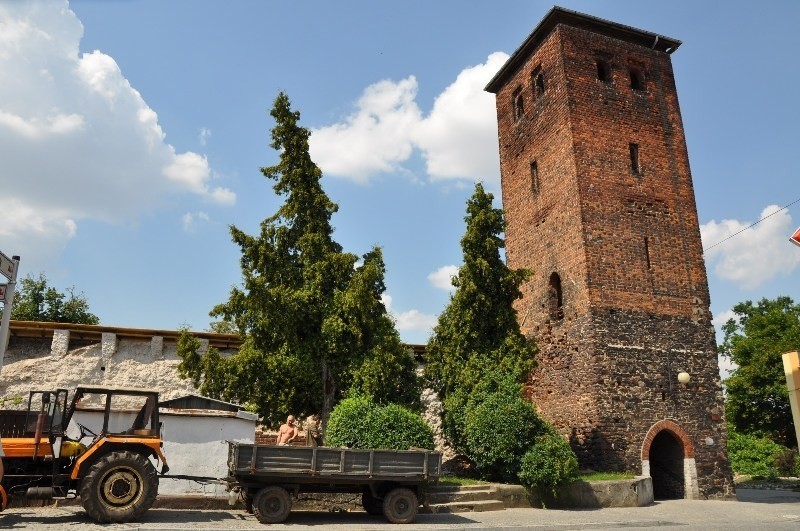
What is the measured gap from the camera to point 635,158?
1898 centimetres

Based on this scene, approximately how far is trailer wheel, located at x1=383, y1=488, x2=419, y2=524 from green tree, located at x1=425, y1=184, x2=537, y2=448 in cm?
502

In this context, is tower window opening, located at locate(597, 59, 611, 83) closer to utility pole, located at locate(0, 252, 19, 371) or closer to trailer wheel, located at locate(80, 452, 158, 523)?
utility pole, located at locate(0, 252, 19, 371)

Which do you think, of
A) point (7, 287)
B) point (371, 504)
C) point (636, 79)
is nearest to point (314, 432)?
point (371, 504)

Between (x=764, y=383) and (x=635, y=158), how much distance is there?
20.0 metres

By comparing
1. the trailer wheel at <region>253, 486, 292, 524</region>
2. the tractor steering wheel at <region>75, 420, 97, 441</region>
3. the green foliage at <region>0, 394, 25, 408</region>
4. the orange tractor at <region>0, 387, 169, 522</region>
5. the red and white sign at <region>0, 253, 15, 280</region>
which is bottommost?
the trailer wheel at <region>253, 486, 292, 524</region>

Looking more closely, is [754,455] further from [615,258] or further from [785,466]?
[615,258]

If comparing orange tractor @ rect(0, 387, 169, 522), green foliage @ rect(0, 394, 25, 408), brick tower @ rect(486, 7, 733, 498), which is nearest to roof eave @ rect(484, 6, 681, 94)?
brick tower @ rect(486, 7, 733, 498)

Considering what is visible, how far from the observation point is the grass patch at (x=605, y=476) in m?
14.2

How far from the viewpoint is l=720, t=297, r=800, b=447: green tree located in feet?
104

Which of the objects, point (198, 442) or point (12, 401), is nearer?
point (198, 442)

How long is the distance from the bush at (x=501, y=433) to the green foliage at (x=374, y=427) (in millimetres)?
1785

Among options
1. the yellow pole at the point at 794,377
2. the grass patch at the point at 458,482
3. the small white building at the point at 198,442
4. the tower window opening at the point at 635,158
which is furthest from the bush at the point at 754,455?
the yellow pole at the point at 794,377

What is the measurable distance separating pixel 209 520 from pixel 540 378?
1188cm

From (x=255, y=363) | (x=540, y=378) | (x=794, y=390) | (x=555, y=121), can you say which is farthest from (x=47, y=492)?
(x=555, y=121)
